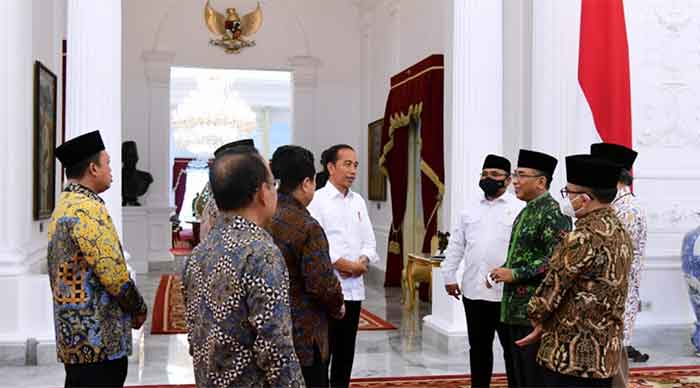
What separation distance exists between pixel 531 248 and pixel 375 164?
746 centimetres

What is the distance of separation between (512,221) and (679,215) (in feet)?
8.95

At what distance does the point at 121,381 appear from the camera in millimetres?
2953

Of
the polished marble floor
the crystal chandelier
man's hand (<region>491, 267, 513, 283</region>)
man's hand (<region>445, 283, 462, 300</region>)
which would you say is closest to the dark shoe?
the polished marble floor

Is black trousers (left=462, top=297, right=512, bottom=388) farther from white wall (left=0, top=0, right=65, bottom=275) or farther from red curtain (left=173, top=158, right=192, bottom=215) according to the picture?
red curtain (left=173, top=158, right=192, bottom=215)

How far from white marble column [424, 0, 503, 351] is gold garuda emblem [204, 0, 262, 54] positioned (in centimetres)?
597

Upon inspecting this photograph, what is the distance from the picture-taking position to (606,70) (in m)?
5.45

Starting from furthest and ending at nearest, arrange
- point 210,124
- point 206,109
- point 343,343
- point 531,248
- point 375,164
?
point 206,109
point 210,124
point 375,164
point 343,343
point 531,248

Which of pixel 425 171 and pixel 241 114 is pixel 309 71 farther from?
pixel 425 171

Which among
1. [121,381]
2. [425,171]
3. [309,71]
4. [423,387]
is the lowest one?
[423,387]

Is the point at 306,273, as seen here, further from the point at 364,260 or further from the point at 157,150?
the point at 157,150

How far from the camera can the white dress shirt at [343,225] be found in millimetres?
3922

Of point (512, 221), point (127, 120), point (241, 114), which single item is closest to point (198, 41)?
point (127, 120)

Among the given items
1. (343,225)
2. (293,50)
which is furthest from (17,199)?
(293,50)

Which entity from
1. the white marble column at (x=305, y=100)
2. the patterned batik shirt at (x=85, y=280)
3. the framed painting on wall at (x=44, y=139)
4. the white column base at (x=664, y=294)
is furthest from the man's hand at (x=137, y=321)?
the white marble column at (x=305, y=100)
